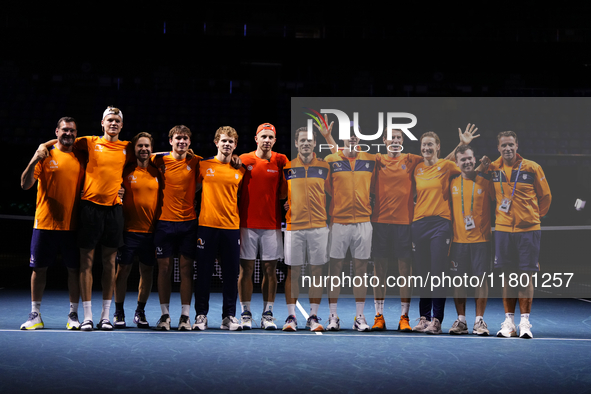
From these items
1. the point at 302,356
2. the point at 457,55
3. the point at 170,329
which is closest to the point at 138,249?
the point at 170,329

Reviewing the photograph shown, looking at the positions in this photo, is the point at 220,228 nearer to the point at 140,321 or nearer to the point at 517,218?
the point at 140,321

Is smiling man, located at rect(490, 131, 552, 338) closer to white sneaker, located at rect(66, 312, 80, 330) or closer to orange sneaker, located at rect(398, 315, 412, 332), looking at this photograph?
orange sneaker, located at rect(398, 315, 412, 332)

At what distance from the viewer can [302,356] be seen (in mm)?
4906

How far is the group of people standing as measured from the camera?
579 centimetres

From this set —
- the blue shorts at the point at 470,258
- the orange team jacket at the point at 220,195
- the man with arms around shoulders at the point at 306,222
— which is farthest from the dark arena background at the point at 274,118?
the orange team jacket at the point at 220,195

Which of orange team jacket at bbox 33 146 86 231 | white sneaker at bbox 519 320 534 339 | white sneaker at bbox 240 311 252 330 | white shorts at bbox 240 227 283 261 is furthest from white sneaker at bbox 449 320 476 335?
orange team jacket at bbox 33 146 86 231

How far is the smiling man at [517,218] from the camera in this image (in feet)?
19.1

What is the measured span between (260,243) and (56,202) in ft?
7.23

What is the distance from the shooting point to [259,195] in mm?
6078

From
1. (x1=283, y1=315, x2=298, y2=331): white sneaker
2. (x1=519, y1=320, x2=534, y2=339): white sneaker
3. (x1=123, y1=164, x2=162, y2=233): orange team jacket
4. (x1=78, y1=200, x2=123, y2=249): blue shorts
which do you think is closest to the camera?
(x1=78, y1=200, x2=123, y2=249): blue shorts

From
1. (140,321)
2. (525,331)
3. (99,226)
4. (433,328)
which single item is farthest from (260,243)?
(525,331)

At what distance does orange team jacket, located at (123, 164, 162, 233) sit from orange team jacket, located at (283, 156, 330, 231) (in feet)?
4.88

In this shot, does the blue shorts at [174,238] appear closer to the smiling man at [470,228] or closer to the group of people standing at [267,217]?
the group of people standing at [267,217]

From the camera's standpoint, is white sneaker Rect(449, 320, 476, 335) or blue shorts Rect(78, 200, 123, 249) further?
white sneaker Rect(449, 320, 476, 335)
